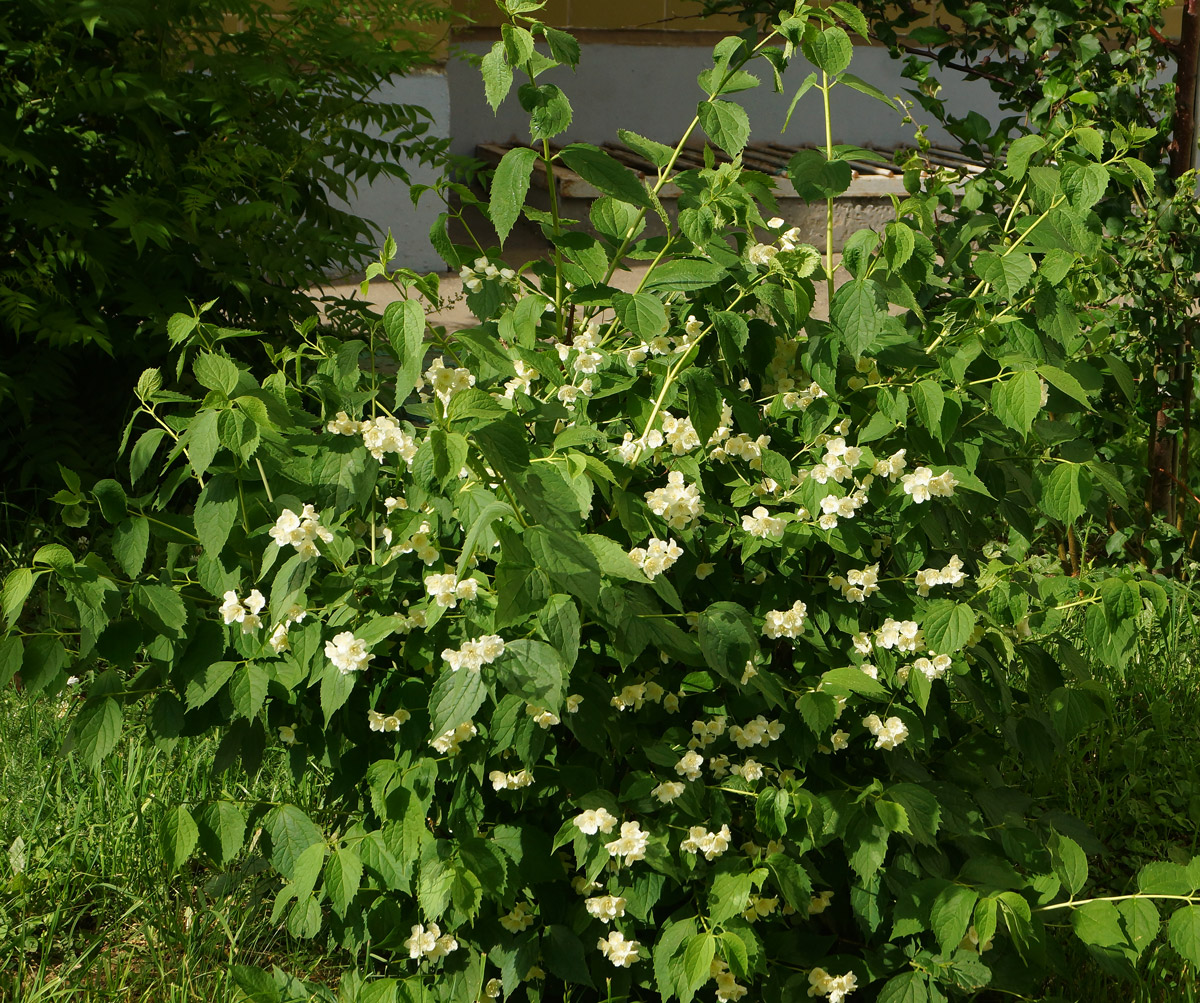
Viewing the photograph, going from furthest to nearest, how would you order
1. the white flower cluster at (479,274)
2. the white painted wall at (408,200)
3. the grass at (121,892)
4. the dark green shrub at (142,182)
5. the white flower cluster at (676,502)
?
the white painted wall at (408,200)
the dark green shrub at (142,182)
the grass at (121,892)
the white flower cluster at (479,274)
the white flower cluster at (676,502)

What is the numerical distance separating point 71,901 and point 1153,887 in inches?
73.2

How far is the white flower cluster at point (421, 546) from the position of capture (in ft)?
5.22

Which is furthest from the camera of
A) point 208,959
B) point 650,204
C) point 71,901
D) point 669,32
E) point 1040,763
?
point 669,32

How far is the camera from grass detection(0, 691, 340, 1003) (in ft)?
6.76

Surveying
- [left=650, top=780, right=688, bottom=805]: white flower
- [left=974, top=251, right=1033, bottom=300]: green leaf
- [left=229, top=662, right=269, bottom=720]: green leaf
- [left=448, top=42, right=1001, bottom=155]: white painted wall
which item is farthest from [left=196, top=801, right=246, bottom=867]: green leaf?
[left=448, top=42, right=1001, bottom=155]: white painted wall

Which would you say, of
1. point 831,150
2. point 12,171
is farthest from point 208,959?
point 12,171

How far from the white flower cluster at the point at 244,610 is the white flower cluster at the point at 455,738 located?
29 cm

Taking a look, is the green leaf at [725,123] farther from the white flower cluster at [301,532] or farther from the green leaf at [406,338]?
the white flower cluster at [301,532]

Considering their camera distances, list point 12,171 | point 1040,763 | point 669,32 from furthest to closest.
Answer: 1. point 669,32
2. point 12,171
3. point 1040,763

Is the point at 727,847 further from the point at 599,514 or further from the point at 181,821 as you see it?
the point at 181,821

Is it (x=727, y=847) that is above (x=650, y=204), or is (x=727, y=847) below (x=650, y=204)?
below

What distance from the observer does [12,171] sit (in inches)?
135

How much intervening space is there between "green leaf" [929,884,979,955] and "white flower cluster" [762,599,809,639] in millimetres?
428

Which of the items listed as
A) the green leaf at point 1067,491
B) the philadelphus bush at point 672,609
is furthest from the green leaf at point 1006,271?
the green leaf at point 1067,491
